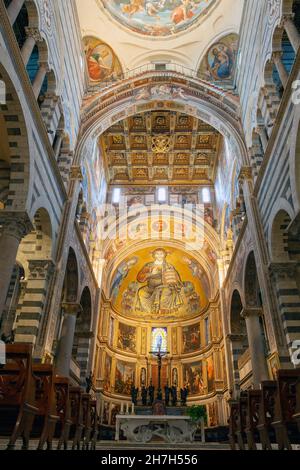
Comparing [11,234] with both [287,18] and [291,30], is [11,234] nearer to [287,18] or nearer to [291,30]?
[291,30]

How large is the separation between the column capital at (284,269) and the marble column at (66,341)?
8086 millimetres

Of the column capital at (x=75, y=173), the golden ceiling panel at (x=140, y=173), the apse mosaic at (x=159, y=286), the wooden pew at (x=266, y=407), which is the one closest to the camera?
the wooden pew at (x=266, y=407)

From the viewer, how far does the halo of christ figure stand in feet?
86.8

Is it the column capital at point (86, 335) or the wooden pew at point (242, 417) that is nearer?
the wooden pew at point (242, 417)

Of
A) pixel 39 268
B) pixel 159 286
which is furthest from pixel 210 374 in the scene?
pixel 39 268

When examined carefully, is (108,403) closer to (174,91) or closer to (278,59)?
(174,91)

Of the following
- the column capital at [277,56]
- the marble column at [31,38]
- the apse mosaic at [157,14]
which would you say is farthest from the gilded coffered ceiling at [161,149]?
the marble column at [31,38]

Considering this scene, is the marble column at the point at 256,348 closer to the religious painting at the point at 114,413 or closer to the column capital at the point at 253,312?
the column capital at the point at 253,312

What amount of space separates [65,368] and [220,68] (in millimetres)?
15705

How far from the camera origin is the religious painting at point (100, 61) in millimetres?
17433

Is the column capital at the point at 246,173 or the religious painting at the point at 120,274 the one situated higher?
the religious painting at the point at 120,274

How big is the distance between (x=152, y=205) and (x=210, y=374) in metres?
11.6

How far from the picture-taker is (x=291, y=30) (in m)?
10.2
